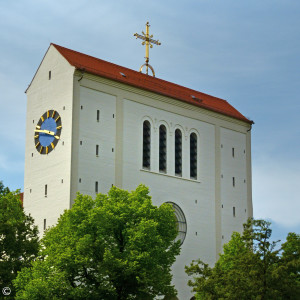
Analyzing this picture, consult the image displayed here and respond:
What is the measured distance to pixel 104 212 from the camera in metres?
43.4

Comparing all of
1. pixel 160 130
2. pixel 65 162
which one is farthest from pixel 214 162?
pixel 65 162

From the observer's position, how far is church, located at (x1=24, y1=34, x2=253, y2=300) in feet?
183

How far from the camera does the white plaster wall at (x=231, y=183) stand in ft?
213

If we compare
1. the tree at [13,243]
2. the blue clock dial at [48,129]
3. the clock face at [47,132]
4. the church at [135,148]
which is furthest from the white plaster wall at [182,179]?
the tree at [13,243]

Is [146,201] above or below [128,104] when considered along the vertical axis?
below

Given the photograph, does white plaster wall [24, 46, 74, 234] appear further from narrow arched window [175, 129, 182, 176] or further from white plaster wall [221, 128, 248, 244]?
white plaster wall [221, 128, 248, 244]

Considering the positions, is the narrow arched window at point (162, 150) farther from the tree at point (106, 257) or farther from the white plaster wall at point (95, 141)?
the tree at point (106, 257)

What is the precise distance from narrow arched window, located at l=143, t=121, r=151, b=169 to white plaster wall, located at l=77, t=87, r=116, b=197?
338 centimetres

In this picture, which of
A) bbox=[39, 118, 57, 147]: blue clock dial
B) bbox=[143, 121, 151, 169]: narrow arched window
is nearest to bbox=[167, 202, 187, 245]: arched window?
bbox=[143, 121, 151, 169]: narrow arched window

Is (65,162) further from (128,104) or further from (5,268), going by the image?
(5,268)

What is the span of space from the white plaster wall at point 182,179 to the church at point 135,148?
0.25 feet

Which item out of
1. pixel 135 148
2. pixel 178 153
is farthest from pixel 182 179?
pixel 135 148

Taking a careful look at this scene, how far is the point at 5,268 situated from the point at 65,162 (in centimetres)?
1182

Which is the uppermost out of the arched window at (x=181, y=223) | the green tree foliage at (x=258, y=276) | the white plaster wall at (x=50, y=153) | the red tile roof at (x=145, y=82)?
the red tile roof at (x=145, y=82)
